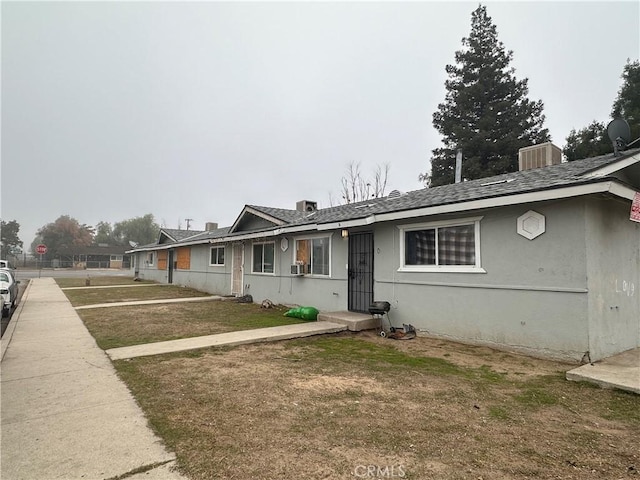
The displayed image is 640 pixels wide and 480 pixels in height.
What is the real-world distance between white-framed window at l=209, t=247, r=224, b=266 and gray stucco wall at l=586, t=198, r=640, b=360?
1511 cm

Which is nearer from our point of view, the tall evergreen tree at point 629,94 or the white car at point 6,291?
the white car at point 6,291

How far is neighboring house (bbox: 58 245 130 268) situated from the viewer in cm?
6397

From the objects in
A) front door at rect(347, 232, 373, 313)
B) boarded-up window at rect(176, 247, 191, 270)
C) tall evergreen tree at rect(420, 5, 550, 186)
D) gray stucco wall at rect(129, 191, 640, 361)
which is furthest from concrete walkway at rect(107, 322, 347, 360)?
tall evergreen tree at rect(420, 5, 550, 186)

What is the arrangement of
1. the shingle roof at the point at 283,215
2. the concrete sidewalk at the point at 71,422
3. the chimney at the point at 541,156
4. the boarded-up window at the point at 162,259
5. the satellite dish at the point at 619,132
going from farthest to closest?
the boarded-up window at the point at 162,259 → the shingle roof at the point at 283,215 → the chimney at the point at 541,156 → the satellite dish at the point at 619,132 → the concrete sidewalk at the point at 71,422

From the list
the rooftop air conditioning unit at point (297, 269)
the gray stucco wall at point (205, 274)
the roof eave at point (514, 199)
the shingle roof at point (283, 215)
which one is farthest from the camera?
the gray stucco wall at point (205, 274)

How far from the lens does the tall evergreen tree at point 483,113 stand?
994 inches

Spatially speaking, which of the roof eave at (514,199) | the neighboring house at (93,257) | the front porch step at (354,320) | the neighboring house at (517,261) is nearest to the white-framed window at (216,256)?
the neighboring house at (517,261)

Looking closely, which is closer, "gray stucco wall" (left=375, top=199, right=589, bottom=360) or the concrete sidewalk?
the concrete sidewalk

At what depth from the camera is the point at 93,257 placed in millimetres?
67562

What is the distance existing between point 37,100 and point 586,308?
80.2 feet

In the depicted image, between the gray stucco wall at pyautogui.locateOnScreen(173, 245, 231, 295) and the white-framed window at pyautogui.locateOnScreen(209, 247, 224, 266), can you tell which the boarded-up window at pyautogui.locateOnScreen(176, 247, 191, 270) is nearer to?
the gray stucco wall at pyautogui.locateOnScreen(173, 245, 231, 295)

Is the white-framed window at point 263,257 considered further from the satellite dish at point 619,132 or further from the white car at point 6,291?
the satellite dish at point 619,132

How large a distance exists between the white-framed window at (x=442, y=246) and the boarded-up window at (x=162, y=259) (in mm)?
21824

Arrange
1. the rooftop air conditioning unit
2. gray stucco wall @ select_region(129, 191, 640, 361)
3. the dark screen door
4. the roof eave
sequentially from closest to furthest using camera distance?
the roof eave, gray stucco wall @ select_region(129, 191, 640, 361), the rooftop air conditioning unit, the dark screen door
